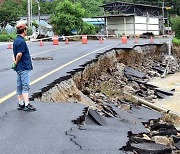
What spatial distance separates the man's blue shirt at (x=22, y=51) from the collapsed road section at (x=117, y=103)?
54.9 inches

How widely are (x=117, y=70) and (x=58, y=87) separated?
12.8 metres

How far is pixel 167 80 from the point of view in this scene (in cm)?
3031

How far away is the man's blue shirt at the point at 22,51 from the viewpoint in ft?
27.9

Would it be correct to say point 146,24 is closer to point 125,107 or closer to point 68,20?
point 68,20

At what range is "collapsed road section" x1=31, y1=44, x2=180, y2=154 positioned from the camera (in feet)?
24.5

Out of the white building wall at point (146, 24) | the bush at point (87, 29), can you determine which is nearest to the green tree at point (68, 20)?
the bush at point (87, 29)

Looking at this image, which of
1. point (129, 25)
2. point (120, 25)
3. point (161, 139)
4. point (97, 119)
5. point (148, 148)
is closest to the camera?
point (148, 148)

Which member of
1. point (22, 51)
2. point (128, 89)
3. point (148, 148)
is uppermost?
point (22, 51)

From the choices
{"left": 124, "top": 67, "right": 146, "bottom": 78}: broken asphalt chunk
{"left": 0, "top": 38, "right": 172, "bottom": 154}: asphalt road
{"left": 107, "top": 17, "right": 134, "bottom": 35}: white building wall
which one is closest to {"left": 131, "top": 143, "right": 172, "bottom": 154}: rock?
{"left": 0, "top": 38, "right": 172, "bottom": 154}: asphalt road

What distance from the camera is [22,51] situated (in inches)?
335

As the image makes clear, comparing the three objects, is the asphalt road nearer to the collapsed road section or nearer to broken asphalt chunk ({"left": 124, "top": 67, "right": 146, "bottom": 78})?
the collapsed road section

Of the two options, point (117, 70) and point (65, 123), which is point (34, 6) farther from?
point (65, 123)

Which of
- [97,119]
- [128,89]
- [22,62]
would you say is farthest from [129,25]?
[22,62]

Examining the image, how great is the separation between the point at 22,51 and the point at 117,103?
721 cm
